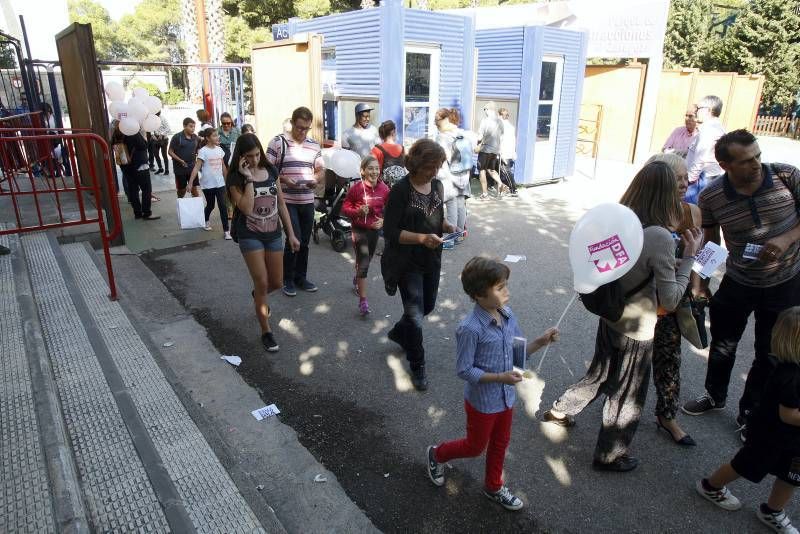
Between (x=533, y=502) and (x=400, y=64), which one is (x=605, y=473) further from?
(x=400, y=64)

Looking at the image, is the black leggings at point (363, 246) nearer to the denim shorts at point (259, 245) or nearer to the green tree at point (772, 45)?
the denim shorts at point (259, 245)

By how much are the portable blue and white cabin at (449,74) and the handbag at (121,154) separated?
3.79 meters

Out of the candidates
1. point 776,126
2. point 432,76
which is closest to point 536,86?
point 432,76

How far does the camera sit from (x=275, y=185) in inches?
174

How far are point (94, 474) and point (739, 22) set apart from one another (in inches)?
1278

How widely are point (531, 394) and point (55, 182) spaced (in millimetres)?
6764

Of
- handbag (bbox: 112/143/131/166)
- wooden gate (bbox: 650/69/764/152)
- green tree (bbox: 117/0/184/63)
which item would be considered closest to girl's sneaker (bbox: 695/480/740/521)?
handbag (bbox: 112/143/131/166)

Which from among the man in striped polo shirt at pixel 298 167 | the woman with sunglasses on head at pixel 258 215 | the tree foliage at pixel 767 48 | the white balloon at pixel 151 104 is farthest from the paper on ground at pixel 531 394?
the tree foliage at pixel 767 48

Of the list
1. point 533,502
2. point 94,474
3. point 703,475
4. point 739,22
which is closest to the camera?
point 94,474

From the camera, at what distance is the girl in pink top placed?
16.8ft

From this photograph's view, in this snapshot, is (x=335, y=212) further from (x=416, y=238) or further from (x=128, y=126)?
(x=416, y=238)

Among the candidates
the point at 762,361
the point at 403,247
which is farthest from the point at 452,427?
the point at 762,361

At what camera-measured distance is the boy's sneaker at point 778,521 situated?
269cm

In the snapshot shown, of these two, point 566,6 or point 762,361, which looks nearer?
point 762,361
